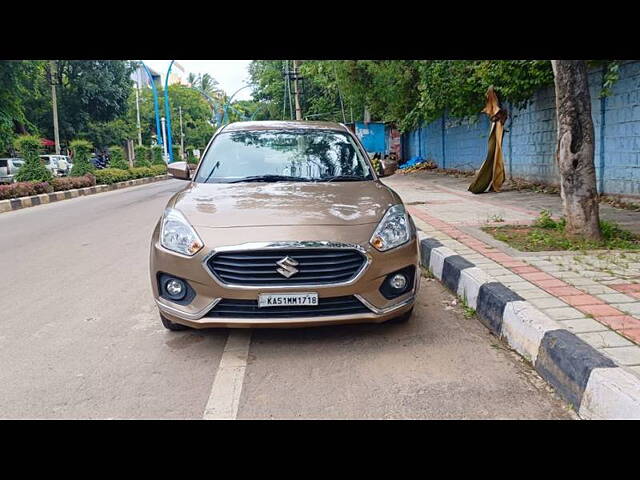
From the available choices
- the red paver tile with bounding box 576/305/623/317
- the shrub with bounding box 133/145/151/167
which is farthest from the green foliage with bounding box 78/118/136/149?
the red paver tile with bounding box 576/305/623/317

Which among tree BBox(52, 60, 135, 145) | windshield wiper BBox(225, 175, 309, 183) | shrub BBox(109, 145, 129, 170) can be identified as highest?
tree BBox(52, 60, 135, 145)

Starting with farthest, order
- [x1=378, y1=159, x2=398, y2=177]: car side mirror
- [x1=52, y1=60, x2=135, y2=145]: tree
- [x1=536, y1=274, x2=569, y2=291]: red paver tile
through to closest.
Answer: [x1=52, y1=60, x2=135, y2=145]: tree
[x1=378, y1=159, x2=398, y2=177]: car side mirror
[x1=536, y1=274, x2=569, y2=291]: red paver tile

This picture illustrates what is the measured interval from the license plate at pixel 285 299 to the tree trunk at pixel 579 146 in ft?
11.7

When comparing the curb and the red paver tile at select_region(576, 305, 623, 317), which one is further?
the curb

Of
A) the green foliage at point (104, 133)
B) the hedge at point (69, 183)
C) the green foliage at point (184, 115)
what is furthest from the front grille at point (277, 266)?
the green foliage at point (184, 115)

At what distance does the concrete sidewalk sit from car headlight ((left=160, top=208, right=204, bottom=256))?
2282 mm

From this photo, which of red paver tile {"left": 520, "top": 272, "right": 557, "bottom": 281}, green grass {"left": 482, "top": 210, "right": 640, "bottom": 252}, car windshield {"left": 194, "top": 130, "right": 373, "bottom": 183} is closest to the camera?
red paver tile {"left": 520, "top": 272, "right": 557, "bottom": 281}

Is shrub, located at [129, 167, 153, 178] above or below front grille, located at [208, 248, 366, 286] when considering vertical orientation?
above

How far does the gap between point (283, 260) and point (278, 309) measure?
30cm

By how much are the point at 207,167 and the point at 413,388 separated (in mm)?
2696

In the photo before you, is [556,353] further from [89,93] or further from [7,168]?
[89,93]

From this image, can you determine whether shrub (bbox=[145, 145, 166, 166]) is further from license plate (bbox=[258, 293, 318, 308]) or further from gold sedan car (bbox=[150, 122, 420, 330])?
license plate (bbox=[258, 293, 318, 308])

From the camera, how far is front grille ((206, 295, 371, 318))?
3.36 meters

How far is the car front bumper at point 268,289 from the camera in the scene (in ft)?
10.9
